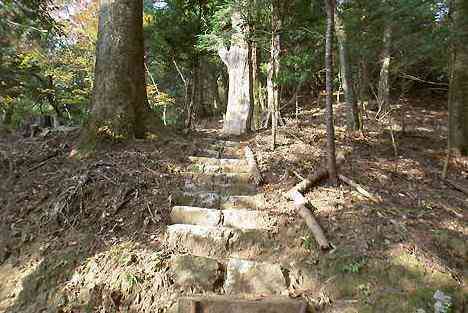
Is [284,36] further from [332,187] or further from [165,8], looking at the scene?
[332,187]

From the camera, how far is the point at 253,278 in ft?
11.4

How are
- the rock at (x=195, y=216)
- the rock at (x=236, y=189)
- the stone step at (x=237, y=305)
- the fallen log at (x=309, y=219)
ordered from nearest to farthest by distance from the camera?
the stone step at (x=237, y=305), the fallen log at (x=309, y=219), the rock at (x=195, y=216), the rock at (x=236, y=189)

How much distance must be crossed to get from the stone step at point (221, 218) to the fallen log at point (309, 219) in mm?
362

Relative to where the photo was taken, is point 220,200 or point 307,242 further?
point 220,200

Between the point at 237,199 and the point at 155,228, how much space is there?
46.4 inches

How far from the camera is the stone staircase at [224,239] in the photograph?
3.40 meters

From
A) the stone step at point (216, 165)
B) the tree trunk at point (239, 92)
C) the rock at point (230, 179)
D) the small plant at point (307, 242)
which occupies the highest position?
the tree trunk at point (239, 92)

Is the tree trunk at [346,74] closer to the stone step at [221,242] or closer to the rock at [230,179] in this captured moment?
the rock at [230,179]

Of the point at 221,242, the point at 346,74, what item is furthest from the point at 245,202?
the point at 346,74

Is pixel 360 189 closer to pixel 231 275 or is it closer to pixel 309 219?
pixel 309 219

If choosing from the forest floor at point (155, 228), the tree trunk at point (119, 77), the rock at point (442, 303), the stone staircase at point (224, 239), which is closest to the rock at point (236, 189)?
the stone staircase at point (224, 239)

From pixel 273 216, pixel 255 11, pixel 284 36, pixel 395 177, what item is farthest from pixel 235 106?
pixel 273 216

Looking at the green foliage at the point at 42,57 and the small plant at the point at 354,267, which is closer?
the small plant at the point at 354,267

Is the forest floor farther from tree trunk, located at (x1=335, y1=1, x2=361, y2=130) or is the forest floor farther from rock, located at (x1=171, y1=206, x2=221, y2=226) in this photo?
tree trunk, located at (x1=335, y1=1, x2=361, y2=130)
